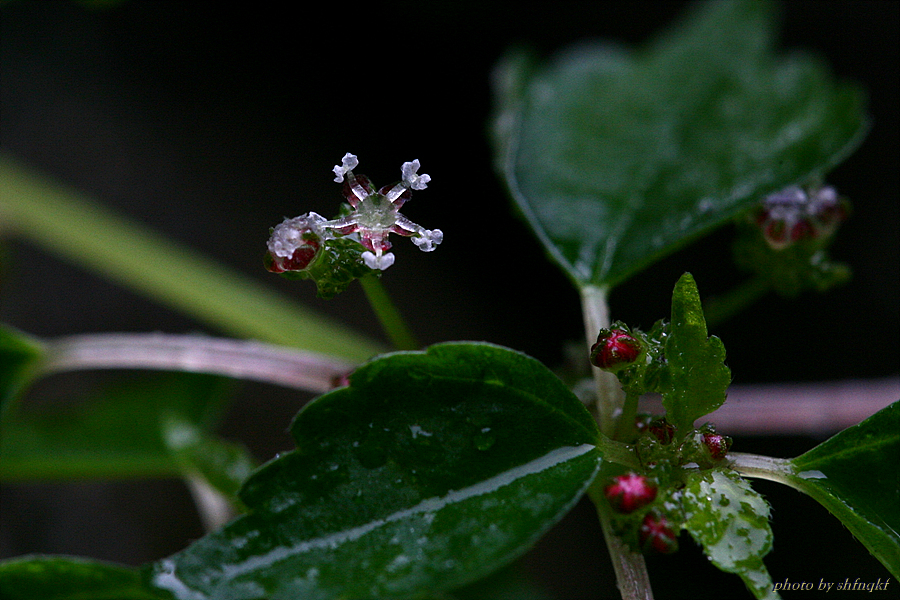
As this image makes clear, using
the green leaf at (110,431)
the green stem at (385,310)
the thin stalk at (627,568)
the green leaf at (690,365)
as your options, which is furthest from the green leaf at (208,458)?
the green leaf at (690,365)

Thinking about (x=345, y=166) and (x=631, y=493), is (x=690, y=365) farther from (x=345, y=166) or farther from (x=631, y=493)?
(x=345, y=166)

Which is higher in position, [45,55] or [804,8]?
[45,55]

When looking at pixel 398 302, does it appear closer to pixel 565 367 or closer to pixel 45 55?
pixel 565 367

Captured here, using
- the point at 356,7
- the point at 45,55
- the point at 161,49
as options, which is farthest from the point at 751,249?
the point at 45,55

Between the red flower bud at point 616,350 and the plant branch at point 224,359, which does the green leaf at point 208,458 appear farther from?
the red flower bud at point 616,350

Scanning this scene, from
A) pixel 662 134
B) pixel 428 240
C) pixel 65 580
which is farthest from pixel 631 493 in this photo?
pixel 662 134

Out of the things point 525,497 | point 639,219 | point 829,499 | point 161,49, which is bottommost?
point 829,499
